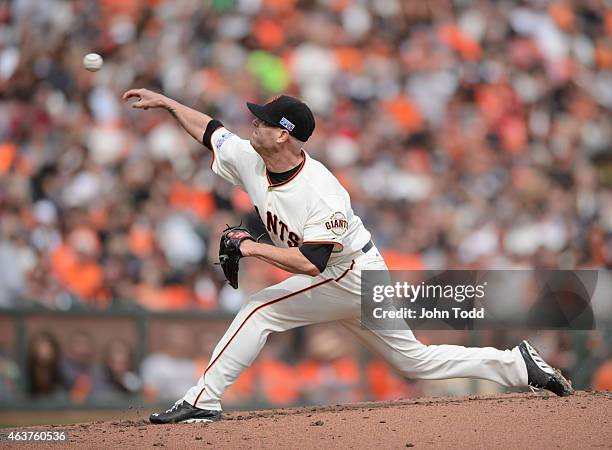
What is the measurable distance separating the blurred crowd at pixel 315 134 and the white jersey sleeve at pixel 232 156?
9.83 feet

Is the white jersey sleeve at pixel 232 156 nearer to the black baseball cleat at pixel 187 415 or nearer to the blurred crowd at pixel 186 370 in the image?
the black baseball cleat at pixel 187 415

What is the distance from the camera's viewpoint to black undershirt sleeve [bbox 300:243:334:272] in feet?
18.1

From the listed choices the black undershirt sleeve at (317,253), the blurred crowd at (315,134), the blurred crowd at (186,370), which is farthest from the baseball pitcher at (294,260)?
the blurred crowd at (315,134)

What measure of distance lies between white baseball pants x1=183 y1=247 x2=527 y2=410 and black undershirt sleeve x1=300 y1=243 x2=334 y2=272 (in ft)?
1.06

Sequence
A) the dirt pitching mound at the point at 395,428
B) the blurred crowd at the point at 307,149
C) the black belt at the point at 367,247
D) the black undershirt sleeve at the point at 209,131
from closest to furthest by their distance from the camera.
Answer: the dirt pitching mound at the point at 395,428 → the black belt at the point at 367,247 → the black undershirt sleeve at the point at 209,131 → the blurred crowd at the point at 307,149

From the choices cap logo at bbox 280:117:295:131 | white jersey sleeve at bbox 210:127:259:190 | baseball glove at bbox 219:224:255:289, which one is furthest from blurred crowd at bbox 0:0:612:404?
cap logo at bbox 280:117:295:131

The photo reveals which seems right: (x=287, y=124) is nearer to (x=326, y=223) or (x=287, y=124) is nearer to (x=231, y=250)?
(x=326, y=223)

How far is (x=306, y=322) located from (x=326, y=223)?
71 cm

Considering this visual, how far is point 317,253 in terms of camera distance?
218 inches

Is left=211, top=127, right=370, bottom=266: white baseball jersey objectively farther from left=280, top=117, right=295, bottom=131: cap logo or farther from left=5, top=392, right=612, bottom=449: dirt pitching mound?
left=5, top=392, right=612, bottom=449: dirt pitching mound

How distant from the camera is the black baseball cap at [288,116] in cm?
566

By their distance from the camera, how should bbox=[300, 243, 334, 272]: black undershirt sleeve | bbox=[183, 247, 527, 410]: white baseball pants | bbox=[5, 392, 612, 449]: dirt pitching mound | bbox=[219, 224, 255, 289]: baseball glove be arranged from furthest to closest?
bbox=[183, 247, 527, 410]: white baseball pants < bbox=[219, 224, 255, 289]: baseball glove < bbox=[300, 243, 334, 272]: black undershirt sleeve < bbox=[5, 392, 612, 449]: dirt pitching mound

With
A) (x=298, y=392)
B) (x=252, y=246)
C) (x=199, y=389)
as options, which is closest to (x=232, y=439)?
(x=199, y=389)

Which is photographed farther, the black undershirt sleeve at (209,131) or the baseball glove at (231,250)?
the black undershirt sleeve at (209,131)
